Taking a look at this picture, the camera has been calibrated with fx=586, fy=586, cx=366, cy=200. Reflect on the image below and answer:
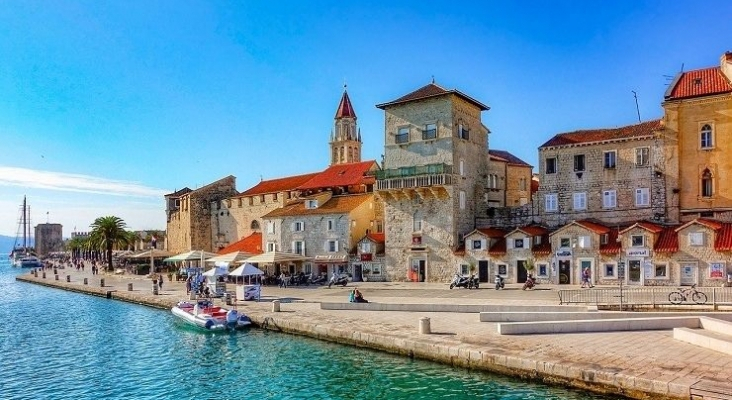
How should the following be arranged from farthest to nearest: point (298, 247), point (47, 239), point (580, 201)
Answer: point (47, 239) < point (298, 247) < point (580, 201)

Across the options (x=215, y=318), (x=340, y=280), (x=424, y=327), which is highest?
(x=424, y=327)

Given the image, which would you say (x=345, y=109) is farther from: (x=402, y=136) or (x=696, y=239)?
(x=696, y=239)

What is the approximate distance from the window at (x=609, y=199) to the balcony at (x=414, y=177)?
1147 centimetres

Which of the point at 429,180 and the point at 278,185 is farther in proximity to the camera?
the point at 278,185

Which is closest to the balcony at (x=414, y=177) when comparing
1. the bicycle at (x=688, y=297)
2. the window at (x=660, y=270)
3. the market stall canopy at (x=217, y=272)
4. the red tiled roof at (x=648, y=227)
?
the red tiled roof at (x=648, y=227)

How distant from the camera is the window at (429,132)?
156 ft

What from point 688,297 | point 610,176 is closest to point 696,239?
point 610,176

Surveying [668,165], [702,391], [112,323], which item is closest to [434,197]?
[668,165]

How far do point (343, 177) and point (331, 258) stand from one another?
1043cm

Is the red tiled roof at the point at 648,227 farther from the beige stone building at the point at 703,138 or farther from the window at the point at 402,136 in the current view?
the window at the point at 402,136

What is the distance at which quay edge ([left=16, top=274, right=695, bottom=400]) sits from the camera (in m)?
15.8

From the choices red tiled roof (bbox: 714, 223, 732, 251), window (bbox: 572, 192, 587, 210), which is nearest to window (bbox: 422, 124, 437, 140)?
window (bbox: 572, 192, 587, 210)

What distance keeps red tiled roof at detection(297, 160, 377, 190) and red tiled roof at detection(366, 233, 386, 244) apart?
17.8 ft

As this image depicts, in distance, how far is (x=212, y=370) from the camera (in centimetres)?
2270
